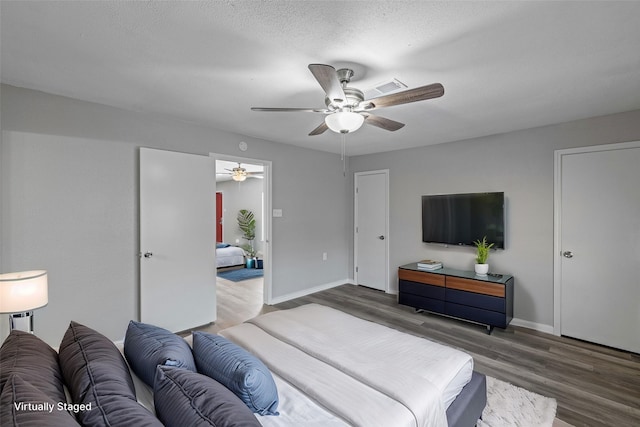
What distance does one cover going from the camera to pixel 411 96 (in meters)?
1.93

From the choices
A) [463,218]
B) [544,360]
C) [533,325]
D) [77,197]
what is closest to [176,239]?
[77,197]

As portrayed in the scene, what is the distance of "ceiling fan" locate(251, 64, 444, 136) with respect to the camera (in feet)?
5.90

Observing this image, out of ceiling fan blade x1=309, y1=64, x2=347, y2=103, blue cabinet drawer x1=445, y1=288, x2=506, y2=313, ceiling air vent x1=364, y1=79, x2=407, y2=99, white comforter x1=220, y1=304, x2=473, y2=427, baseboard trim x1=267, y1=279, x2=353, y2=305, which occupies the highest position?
ceiling air vent x1=364, y1=79, x2=407, y2=99

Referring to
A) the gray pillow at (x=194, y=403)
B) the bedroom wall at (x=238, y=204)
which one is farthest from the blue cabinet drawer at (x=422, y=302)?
the bedroom wall at (x=238, y=204)

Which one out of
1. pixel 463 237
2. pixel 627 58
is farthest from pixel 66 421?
pixel 463 237

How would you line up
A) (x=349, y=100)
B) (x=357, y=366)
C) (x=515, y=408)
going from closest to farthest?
(x=357, y=366), (x=515, y=408), (x=349, y=100)

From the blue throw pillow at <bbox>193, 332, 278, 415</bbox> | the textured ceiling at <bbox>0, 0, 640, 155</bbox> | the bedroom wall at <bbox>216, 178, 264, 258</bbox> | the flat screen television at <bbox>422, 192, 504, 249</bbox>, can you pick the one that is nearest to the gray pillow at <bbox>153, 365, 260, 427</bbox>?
the blue throw pillow at <bbox>193, 332, 278, 415</bbox>

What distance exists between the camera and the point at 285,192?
4.55m

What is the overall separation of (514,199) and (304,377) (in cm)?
350

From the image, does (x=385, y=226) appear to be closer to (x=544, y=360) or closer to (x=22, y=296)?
(x=544, y=360)

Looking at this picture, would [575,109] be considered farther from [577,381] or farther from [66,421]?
[66,421]

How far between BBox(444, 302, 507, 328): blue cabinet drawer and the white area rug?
112cm

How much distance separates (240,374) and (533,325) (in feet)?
12.4

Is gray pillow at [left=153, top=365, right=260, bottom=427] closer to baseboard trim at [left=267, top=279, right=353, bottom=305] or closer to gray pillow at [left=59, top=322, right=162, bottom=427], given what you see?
gray pillow at [left=59, top=322, right=162, bottom=427]
